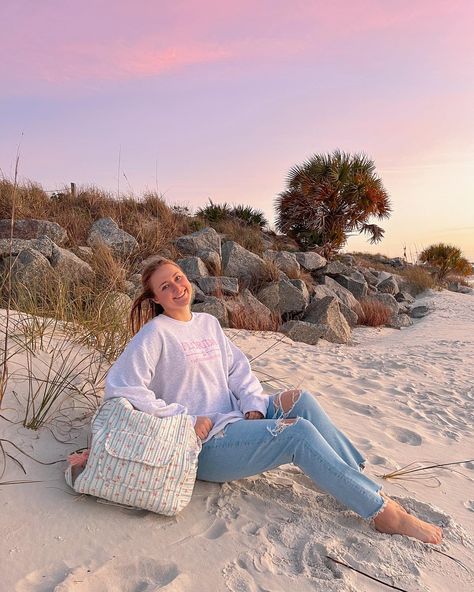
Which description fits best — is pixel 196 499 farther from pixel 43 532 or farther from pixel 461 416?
pixel 461 416

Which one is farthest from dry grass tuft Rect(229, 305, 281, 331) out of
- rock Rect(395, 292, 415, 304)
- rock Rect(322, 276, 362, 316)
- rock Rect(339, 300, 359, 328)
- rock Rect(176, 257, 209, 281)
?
rock Rect(395, 292, 415, 304)

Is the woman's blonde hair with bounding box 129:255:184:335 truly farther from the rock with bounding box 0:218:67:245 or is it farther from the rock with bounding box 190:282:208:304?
the rock with bounding box 0:218:67:245

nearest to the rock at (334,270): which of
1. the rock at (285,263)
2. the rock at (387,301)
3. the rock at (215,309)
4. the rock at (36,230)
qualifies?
the rock at (387,301)

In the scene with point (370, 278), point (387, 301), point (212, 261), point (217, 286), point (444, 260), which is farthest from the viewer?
point (444, 260)

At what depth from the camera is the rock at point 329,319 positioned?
26.2 feet

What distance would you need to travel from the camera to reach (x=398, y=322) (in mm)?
10812

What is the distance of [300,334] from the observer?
7617mm

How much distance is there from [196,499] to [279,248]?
12.5m

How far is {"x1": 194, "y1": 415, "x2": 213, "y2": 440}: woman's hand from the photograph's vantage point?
2637mm

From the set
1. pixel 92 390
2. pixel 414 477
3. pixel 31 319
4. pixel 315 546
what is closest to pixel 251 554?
pixel 315 546

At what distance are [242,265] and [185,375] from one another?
7531 mm

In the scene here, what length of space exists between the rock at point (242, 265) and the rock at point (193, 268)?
77cm

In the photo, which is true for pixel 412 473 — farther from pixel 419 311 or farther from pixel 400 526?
pixel 419 311

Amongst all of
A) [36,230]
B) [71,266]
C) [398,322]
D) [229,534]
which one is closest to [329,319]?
[398,322]
